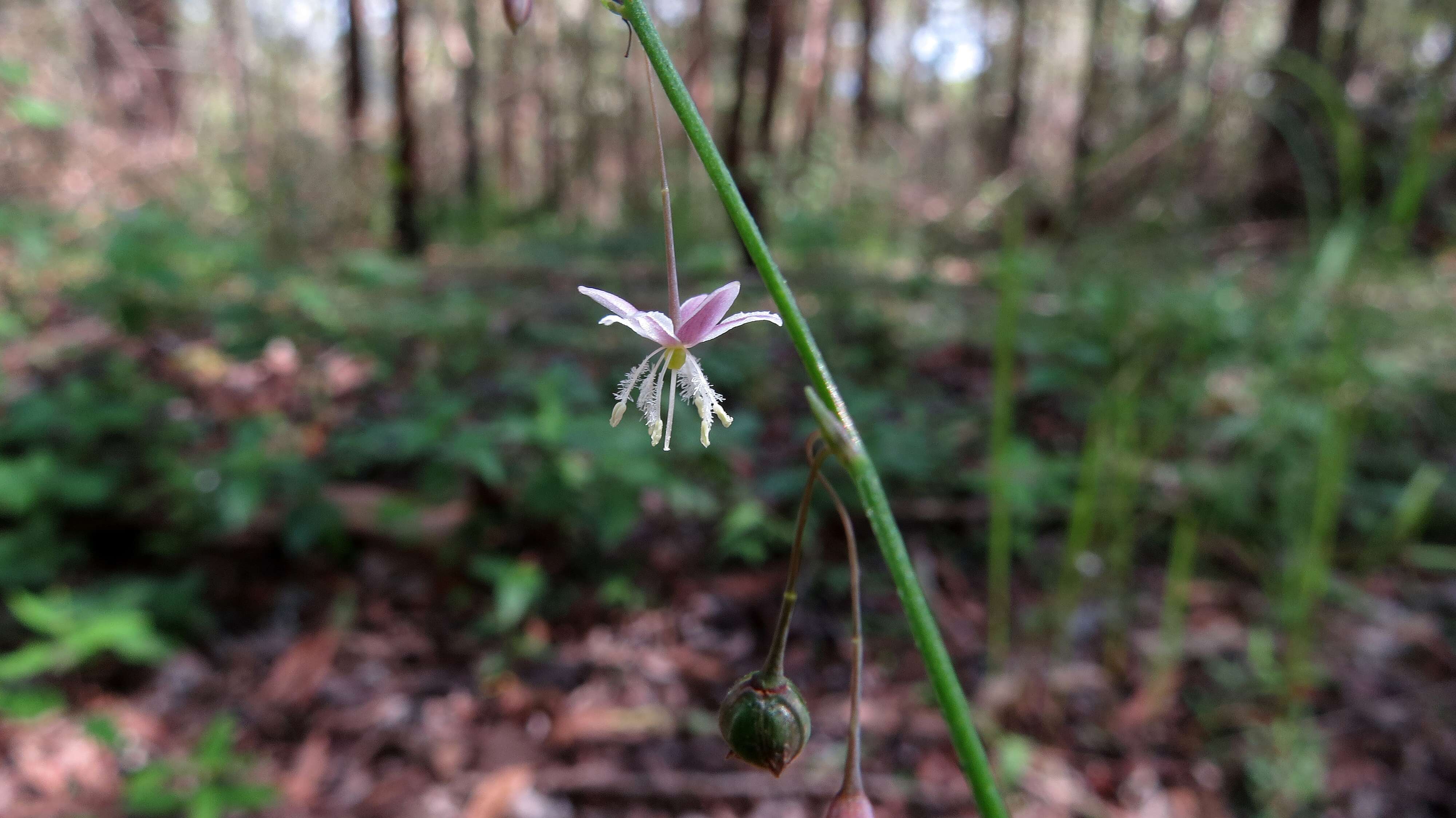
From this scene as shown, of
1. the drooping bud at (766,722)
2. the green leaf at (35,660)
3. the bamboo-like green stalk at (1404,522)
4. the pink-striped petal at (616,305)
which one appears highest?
the pink-striped petal at (616,305)

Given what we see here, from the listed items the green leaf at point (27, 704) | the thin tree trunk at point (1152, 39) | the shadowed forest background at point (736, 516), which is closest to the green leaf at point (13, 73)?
the shadowed forest background at point (736, 516)

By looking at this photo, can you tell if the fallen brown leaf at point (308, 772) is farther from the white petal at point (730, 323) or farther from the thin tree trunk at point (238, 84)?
the thin tree trunk at point (238, 84)

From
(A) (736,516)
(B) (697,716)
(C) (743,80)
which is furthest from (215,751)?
(C) (743,80)

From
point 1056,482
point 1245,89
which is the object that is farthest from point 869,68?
point 1056,482

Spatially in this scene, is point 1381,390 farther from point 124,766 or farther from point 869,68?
point 869,68

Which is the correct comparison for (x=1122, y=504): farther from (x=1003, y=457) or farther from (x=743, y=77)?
(x=743, y=77)

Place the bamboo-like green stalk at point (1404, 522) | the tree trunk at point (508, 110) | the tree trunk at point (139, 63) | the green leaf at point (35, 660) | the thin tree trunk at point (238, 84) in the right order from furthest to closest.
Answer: the tree trunk at point (508, 110), the tree trunk at point (139, 63), the thin tree trunk at point (238, 84), the bamboo-like green stalk at point (1404, 522), the green leaf at point (35, 660)
